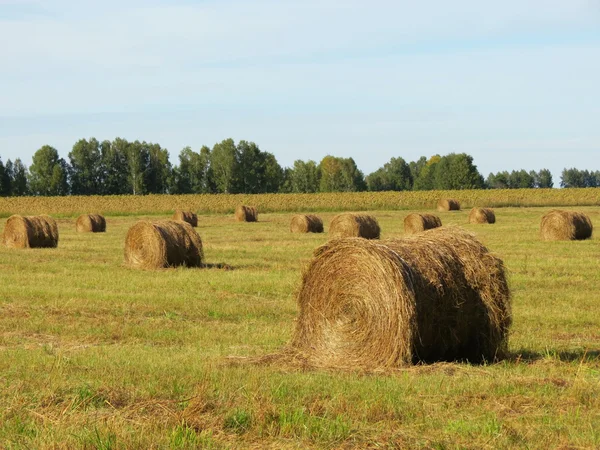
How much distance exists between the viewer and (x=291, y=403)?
781 centimetres

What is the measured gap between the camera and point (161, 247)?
835 inches

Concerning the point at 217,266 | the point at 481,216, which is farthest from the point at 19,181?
the point at 217,266

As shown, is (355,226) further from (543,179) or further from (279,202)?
(543,179)

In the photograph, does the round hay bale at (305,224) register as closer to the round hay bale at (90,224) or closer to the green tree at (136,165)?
the round hay bale at (90,224)

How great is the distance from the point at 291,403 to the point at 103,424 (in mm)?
1666

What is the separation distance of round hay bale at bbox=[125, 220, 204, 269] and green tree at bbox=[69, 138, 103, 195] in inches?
3624

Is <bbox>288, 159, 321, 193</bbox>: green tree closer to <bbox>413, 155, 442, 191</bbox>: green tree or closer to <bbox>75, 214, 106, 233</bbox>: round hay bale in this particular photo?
<bbox>413, 155, 442, 191</bbox>: green tree

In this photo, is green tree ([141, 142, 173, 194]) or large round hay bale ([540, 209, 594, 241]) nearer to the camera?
large round hay bale ([540, 209, 594, 241])

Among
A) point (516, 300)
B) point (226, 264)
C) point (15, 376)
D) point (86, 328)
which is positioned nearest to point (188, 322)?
point (86, 328)

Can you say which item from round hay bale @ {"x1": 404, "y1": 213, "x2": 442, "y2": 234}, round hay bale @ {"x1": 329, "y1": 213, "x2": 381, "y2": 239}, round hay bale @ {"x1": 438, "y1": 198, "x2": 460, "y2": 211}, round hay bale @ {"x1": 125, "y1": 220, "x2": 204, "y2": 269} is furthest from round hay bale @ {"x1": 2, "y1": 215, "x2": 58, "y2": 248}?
round hay bale @ {"x1": 438, "y1": 198, "x2": 460, "y2": 211}

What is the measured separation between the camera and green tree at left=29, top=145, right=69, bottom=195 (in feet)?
361

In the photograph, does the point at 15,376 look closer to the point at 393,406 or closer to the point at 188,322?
the point at 393,406

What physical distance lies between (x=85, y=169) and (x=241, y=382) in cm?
10726

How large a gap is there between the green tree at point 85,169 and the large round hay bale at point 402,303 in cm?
10378
